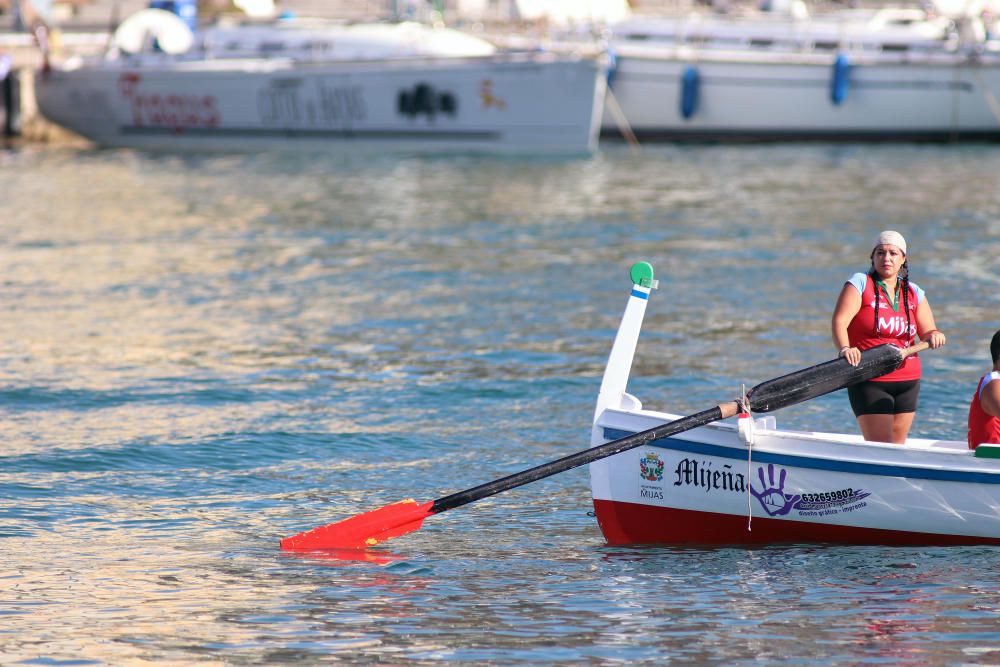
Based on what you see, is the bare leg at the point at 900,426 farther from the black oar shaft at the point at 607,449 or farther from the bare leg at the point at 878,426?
the black oar shaft at the point at 607,449

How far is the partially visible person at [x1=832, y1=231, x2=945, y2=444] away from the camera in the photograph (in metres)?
8.70

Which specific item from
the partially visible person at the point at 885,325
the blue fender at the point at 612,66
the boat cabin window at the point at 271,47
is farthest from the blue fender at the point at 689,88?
the partially visible person at the point at 885,325

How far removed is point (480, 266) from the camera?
18.8 meters

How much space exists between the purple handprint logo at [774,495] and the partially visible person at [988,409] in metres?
1.05

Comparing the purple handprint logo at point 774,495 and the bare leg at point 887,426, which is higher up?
the bare leg at point 887,426

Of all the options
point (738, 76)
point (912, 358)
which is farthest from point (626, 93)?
point (912, 358)

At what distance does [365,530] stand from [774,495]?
235 centimetres

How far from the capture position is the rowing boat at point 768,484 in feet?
27.8

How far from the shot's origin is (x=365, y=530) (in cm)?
888

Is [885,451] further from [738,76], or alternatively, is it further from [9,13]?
[9,13]

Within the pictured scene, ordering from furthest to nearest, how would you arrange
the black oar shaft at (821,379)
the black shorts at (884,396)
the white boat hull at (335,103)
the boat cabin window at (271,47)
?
1. the boat cabin window at (271,47)
2. the white boat hull at (335,103)
3. the black shorts at (884,396)
4. the black oar shaft at (821,379)

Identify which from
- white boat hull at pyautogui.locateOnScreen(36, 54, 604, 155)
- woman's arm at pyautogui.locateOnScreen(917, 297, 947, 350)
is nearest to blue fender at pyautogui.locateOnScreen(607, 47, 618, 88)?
white boat hull at pyautogui.locateOnScreen(36, 54, 604, 155)

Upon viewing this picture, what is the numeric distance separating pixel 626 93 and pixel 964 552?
25625mm

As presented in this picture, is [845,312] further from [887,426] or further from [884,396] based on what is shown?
[887,426]
